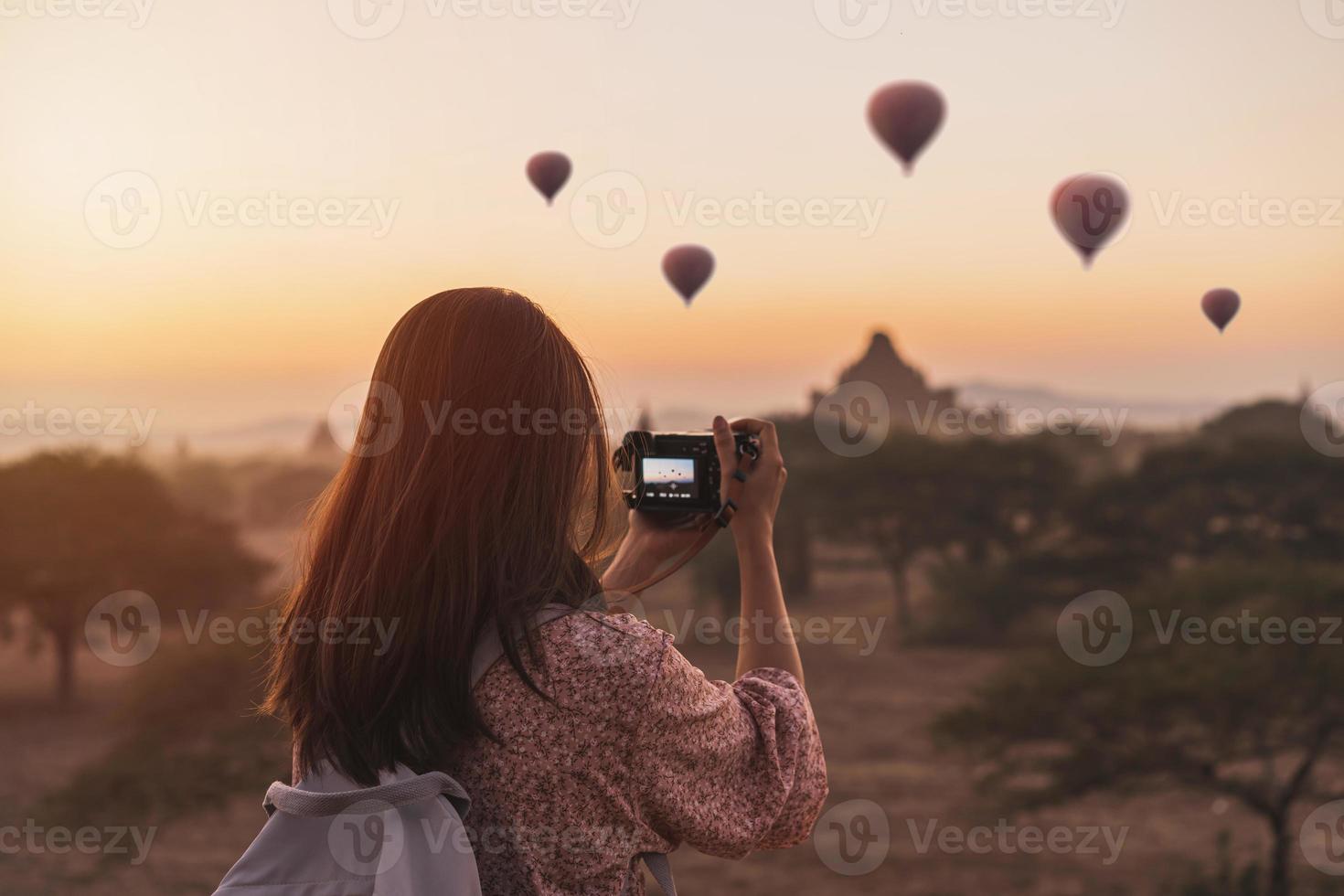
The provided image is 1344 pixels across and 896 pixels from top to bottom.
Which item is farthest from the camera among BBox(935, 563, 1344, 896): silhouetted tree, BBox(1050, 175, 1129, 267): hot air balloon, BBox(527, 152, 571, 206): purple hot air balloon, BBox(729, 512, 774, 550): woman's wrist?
BBox(935, 563, 1344, 896): silhouetted tree

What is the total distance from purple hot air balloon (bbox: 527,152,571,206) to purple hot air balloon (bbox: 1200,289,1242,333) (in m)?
3.31

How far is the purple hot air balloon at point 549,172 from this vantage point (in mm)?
4773

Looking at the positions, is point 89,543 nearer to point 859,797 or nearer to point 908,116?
point 859,797

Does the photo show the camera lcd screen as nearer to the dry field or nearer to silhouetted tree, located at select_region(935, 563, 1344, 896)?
the dry field

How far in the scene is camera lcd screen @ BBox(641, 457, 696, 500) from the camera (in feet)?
3.89

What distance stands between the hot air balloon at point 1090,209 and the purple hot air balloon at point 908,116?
88 cm

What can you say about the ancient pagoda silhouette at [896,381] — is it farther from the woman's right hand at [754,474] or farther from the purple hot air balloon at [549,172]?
the woman's right hand at [754,474]

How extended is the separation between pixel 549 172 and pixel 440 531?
414 centimetres

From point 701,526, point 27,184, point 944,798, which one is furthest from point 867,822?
point 701,526

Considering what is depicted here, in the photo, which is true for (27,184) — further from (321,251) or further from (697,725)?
(697,725)

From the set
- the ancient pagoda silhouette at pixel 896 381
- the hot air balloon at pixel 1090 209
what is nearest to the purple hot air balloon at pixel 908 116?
the hot air balloon at pixel 1090 209

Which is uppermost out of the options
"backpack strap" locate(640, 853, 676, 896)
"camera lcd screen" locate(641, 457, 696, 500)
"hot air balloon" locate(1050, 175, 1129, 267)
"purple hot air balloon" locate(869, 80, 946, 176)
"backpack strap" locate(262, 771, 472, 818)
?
"purple hot air balloon" locate(869, 80, 946, 176)

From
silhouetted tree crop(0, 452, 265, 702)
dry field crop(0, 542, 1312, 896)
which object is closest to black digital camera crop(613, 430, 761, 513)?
dry field crop(0, 542, 1312, 896)

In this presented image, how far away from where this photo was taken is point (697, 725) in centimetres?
91
